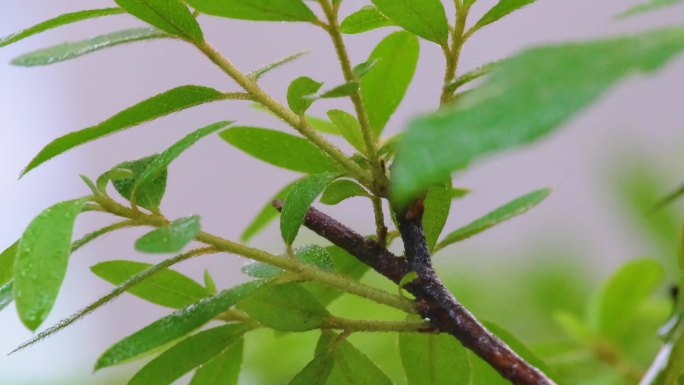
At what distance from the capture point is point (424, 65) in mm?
3283

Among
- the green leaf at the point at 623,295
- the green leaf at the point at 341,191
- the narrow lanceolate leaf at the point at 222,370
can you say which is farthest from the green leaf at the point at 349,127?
the green leaf at the point at 623,295

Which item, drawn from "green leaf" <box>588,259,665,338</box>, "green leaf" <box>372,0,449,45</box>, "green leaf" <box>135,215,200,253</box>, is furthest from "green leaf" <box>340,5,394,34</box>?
"green leaf" <box>588,259,665,338</box>

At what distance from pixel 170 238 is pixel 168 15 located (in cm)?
12

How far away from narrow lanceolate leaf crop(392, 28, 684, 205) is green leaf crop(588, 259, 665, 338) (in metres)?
0.54

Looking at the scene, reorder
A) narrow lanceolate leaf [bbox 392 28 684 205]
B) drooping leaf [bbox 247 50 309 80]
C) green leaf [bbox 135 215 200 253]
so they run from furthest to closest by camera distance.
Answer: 1. drooping leaf [bbox 247 50 309 80]
2. green leaf [bbox 135 215 200 253]
3. narrow lanceolate leaf [bbox 392 28 684 205]

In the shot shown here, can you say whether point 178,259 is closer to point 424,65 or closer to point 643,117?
point 643,117

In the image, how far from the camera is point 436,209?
472mm

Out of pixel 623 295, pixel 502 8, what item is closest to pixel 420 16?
pixel 502 8

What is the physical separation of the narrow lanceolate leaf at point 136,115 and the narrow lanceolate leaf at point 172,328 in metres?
0.09

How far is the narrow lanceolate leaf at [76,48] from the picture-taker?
38 cm

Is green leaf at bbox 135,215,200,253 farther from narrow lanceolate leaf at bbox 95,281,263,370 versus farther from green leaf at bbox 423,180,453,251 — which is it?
green leaf at bbox 423,180,453,251

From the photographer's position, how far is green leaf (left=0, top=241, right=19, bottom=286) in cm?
43

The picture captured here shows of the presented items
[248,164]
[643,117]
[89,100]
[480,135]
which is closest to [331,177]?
[480,135]

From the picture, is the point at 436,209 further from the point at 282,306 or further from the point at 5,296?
the point at 5,296
